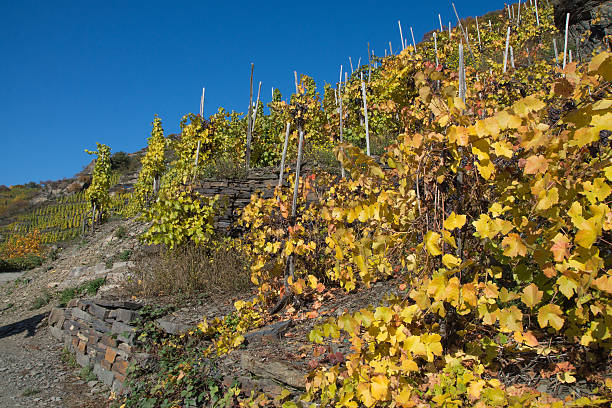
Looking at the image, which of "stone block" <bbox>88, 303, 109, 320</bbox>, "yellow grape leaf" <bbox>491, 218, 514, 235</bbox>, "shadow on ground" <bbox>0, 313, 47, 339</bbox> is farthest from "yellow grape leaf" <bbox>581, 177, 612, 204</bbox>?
"shadow on ground" <bbox>0, 313, 47, 339</bbox>

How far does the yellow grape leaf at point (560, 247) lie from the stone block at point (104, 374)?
4165mm

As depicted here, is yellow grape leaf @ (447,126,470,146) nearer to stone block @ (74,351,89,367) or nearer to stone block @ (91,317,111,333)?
stone block @ (91,317,111,333)

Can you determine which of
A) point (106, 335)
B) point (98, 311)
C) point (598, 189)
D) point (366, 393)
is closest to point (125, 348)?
point (106, 335)

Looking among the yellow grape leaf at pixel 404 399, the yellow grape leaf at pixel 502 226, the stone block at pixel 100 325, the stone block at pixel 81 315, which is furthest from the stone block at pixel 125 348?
the yellow grape leaf at pixel 502 226

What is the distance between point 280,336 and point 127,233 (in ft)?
21.8

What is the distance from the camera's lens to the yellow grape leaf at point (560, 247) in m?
1.19

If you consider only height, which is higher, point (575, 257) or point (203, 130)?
point (203, 130)

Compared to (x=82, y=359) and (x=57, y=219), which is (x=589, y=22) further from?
(x=57, y=219)

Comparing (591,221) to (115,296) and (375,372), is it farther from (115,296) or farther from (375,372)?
(115,296)

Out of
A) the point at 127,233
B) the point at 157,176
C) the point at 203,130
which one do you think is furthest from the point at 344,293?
the point at 157,176

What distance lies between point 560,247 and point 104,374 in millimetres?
4415

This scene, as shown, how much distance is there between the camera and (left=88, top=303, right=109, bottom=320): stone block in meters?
4.42

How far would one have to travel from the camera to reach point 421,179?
183 centimetres

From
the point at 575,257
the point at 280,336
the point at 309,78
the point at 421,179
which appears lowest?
→ the point at 280,336
